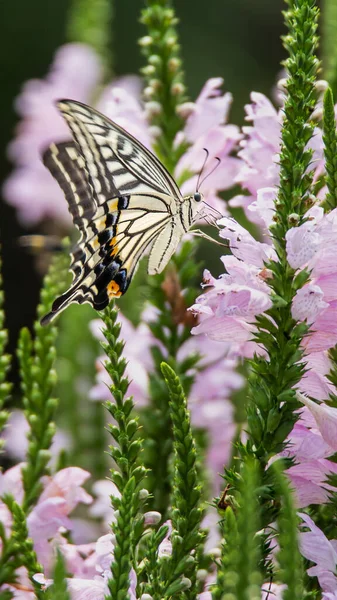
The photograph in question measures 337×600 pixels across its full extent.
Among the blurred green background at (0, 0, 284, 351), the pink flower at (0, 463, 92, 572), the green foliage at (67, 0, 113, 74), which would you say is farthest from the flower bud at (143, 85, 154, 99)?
the blurred green background at (0, 0, 284, 351)

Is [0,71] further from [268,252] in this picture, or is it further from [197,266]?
[268,252]

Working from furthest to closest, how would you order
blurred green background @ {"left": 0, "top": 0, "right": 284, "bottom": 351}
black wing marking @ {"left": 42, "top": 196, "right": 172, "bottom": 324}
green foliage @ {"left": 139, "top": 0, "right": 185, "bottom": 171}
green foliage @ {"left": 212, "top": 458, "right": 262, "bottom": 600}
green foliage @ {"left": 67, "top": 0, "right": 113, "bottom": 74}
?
blurred green background @ {"left": 0, "top": 0, "right": 284, "bottom": 351}, green foliage @ {"left": 67, "top": 0, "right": 113, "bottom": 74}, green foliage @ {"left": 139, "top": 0, "right": 185, "bottom": 171}, black wing marking @ {"left": 42, "top": 196, "right": 172, "bottom": 324}, green foliage @ {"left": 212, "top": 458, "right": 262, "bottom": 600}

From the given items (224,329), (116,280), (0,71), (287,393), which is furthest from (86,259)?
(0,71)

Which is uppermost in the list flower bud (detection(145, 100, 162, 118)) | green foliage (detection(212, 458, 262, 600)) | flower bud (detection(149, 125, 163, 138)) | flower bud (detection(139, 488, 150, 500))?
flower bud (detection(145, 100, 162, 118))

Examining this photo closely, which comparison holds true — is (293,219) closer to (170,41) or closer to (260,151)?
(260,151)

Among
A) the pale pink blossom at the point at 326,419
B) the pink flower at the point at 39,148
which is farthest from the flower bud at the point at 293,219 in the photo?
the pink flower at the point at 39,148

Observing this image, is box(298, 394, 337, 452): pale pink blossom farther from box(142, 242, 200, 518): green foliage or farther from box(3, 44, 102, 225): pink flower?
box(3, 44, 102, 225): pink flower

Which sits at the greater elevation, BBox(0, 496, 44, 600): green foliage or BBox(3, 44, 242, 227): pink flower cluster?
BBox(3, 44, 242, 227): pink flower cluster
